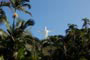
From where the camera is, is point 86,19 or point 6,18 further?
point 86,19

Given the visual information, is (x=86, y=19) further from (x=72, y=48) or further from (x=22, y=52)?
(x=22, y=52)

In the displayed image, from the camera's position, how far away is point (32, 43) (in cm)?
3091

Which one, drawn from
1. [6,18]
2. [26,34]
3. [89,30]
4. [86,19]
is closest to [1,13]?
[6,18]

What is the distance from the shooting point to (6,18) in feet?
97.3

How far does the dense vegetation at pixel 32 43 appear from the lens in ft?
95.7

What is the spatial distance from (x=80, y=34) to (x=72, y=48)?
276 centimetres

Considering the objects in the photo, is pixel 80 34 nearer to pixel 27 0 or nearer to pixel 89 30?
pixel 89 30

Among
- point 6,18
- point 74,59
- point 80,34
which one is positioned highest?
point 6,18

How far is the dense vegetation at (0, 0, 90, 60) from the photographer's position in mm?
29156

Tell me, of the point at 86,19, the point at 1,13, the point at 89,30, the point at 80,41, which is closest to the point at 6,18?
the point at 1,13

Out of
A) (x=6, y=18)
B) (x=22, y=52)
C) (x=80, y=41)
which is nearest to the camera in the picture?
(x=22, y=52)

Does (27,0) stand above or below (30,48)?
above

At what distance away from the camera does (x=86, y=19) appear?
4925 cm

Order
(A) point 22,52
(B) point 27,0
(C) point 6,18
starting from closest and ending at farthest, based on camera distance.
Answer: (A) point 22,52 < (C) point 6,18 < (B) point 27,0
